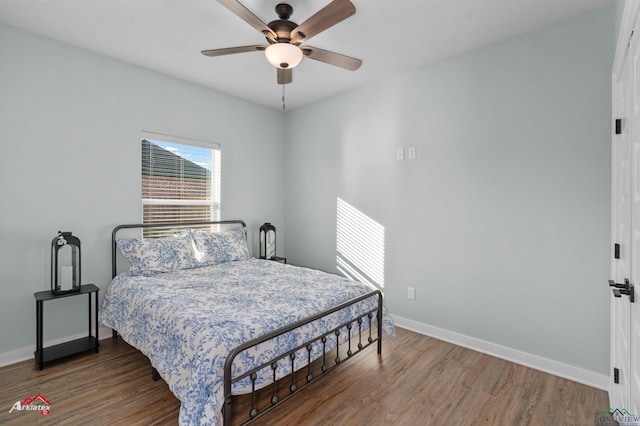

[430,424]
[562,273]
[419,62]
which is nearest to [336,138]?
Result: [419,62]

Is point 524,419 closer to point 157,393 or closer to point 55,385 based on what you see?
point 157,393

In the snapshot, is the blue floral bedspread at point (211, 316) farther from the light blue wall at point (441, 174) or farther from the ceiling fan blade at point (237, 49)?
the ceiling fan blade at point (237, 49)

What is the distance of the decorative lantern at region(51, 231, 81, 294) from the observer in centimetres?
269

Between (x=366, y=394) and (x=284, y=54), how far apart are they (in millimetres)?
2398

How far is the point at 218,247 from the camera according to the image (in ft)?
12.0

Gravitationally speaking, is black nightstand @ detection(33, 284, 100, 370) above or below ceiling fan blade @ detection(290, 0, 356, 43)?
below

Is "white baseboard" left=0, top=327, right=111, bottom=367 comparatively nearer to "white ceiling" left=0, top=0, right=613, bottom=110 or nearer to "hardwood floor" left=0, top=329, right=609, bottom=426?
"hardwood floor" left=0, top=329, right=609, bottom=426

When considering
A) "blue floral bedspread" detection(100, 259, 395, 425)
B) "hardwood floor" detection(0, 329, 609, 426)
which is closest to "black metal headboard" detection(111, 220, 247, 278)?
"blue floral bedspread" detection(100, 259, 395, 425)

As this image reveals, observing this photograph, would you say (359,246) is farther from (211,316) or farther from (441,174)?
(211,316)

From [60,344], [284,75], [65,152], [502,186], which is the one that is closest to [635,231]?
[502,186]

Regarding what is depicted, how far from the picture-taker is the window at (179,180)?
11.5 ft

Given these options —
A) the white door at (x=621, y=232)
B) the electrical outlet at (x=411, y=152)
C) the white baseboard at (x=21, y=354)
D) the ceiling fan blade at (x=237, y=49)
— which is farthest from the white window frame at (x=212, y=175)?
the white door at (x=621, y=232)

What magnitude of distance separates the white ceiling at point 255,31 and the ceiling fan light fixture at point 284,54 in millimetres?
381

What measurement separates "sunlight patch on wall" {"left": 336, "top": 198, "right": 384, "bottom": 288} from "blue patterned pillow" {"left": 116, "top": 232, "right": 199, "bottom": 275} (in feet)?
5.75
